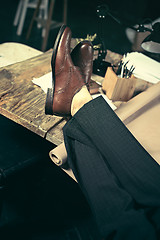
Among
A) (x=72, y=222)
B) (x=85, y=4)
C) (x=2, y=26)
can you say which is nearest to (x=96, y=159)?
(x=72, y=222)

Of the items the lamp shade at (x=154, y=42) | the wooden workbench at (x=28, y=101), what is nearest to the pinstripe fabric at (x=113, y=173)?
the wooden workbench at (x=28, y=101)

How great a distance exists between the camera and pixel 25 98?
110 cm

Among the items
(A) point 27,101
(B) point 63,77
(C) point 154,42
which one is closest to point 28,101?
(A) point 27,101

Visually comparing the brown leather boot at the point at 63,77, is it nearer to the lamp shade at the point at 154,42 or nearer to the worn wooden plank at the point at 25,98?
the worn wooden plank at the point at 25,98

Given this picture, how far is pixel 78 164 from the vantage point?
877 mm

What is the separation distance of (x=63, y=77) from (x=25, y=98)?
0.72 ft

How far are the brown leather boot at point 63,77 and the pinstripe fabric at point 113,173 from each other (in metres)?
0.20

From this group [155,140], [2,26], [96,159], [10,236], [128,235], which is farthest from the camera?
[2,26]

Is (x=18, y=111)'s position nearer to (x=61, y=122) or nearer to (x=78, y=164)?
(x=61, y=122)

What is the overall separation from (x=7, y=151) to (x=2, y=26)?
3.98 meters

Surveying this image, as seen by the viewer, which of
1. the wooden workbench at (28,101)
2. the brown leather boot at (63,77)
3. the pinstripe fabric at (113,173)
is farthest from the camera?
the brown leather boot at (63,77)

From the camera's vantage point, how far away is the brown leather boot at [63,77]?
3.59 feet

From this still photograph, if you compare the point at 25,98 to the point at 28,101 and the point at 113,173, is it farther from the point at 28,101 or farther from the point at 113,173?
the point at 113,173

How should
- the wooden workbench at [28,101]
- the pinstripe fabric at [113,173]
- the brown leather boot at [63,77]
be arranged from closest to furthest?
the pinstripe fabric at [113,173] < the wooden workbench at [28,101] < the brown leather boot at [63,77]
